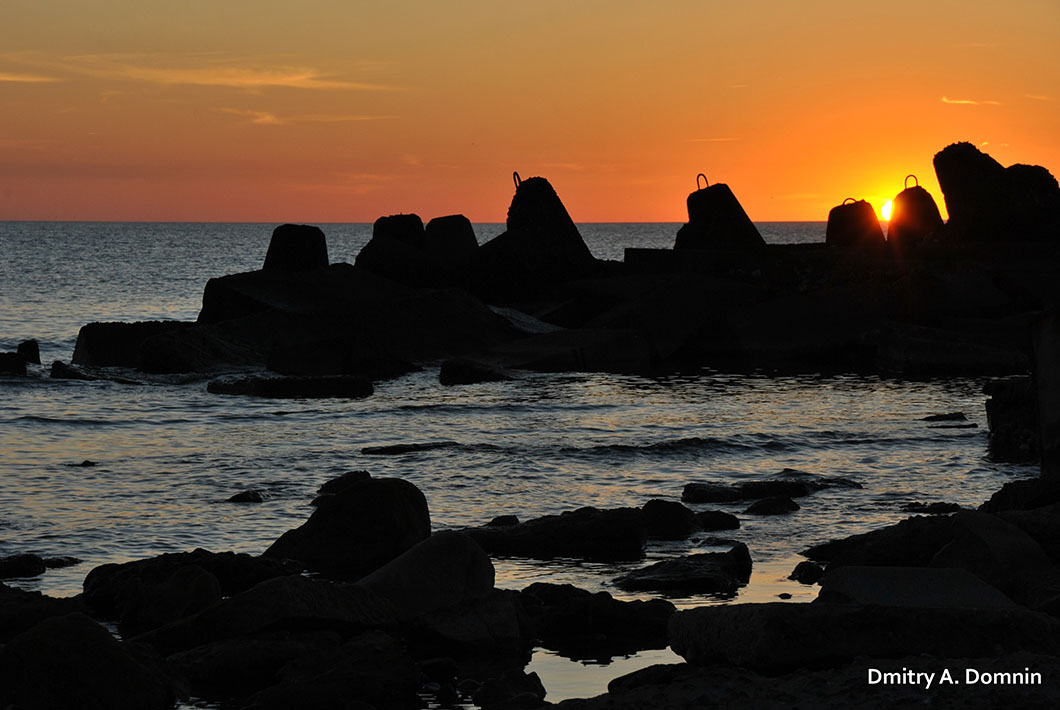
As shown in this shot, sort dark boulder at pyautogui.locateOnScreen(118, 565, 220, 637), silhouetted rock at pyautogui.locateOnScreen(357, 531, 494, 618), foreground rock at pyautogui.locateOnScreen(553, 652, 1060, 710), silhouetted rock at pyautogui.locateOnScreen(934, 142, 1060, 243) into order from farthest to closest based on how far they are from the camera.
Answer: silhouetted rock at pyautogui.locateOnScreen(934, 142, 1060, 243)
dark boulder at pyautogui.locateOnScreen(118, 565, 220, 637)
silhouetted rock at pyautogui.locateOnScreen(357, 531, 494, 618)
foreground rock at pyautogui.locateOnScreen(553, 652, 1060, 710)

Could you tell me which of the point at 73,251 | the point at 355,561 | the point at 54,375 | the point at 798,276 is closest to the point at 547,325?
the point at 798,276

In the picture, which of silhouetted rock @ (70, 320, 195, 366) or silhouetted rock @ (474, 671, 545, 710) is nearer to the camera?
silhouetted rock @ (474, 671, 545, 710)

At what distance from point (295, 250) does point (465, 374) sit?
9.15 m

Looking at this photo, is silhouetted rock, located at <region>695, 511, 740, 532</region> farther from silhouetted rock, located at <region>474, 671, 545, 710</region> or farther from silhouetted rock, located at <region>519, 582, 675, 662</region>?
silhouetted rock, located at <region>474, 671, 545, 710</region>

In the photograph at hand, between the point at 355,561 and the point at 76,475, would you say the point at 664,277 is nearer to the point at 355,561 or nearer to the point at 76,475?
the point at 76,475

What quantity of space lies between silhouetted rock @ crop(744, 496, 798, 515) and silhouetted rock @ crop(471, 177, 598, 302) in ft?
69.9

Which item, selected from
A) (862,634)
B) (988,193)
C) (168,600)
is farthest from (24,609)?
(988,193)

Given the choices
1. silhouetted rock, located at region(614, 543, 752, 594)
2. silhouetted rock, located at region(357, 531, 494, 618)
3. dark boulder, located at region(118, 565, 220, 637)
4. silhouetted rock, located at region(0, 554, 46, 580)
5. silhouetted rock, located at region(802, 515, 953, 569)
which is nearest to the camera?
silhouetted rock, located at region(357, 531, 494, 618)

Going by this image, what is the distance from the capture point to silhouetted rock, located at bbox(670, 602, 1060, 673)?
537 cm

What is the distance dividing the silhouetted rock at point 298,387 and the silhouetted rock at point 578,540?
36.1 ft

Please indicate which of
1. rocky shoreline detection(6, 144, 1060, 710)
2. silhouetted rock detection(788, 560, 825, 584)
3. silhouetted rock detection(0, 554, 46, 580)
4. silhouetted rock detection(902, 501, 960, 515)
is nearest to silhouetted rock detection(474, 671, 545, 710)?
rocky shoreline detection(6, 144, 1060, 710)

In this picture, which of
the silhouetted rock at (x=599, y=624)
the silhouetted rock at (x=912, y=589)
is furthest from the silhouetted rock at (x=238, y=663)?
the silhouetted rock at (x=912, y=589)

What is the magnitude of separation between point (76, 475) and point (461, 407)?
6.91 meters

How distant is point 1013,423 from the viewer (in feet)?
43.7
